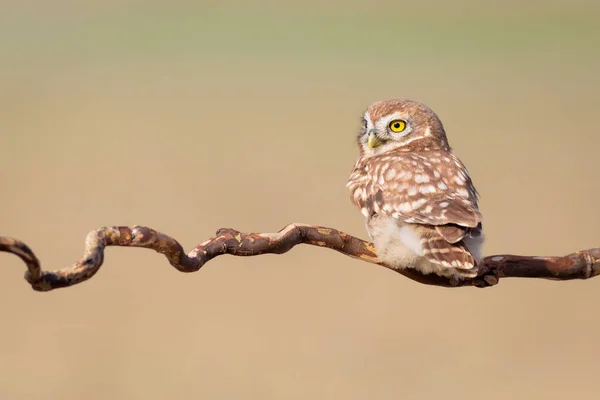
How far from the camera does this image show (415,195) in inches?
169

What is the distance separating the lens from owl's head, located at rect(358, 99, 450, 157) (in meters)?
5.28

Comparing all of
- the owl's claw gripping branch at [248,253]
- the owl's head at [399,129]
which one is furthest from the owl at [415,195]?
the owl's claw gripping branch at [248,253]

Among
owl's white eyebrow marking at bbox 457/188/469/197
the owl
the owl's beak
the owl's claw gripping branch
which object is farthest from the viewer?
the owl's beak

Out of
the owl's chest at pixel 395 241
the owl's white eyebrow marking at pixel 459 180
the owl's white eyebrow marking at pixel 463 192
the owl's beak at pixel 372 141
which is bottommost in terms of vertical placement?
the owl's chest at pixel 395 241

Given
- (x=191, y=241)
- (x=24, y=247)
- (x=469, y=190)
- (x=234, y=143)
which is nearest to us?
(x=24, y=247)

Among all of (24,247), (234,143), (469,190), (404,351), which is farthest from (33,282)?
(234,143)

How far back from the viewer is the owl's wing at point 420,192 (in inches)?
157

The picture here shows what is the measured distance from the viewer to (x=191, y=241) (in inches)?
439

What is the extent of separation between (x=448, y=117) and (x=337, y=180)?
458 centimetres

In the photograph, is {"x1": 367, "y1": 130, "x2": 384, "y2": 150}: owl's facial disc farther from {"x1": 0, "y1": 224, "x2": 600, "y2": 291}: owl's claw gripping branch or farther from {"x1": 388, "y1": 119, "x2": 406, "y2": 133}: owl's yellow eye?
{"x1": 0, "y1": 224, "x2": 600, "y2": 291}: owl's claw gripping branch

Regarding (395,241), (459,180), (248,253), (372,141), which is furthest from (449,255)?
(372,141)

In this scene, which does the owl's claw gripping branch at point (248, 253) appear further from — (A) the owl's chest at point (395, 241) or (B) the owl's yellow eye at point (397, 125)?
(B) the owl's yellow eye at point (397, 125)

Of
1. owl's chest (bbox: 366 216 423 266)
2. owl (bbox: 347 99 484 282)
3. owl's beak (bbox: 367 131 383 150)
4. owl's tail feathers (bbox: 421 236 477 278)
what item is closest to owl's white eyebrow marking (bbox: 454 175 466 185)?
owl (bbox: 347 99 484 282)

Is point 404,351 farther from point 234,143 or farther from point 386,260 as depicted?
point 234,143
